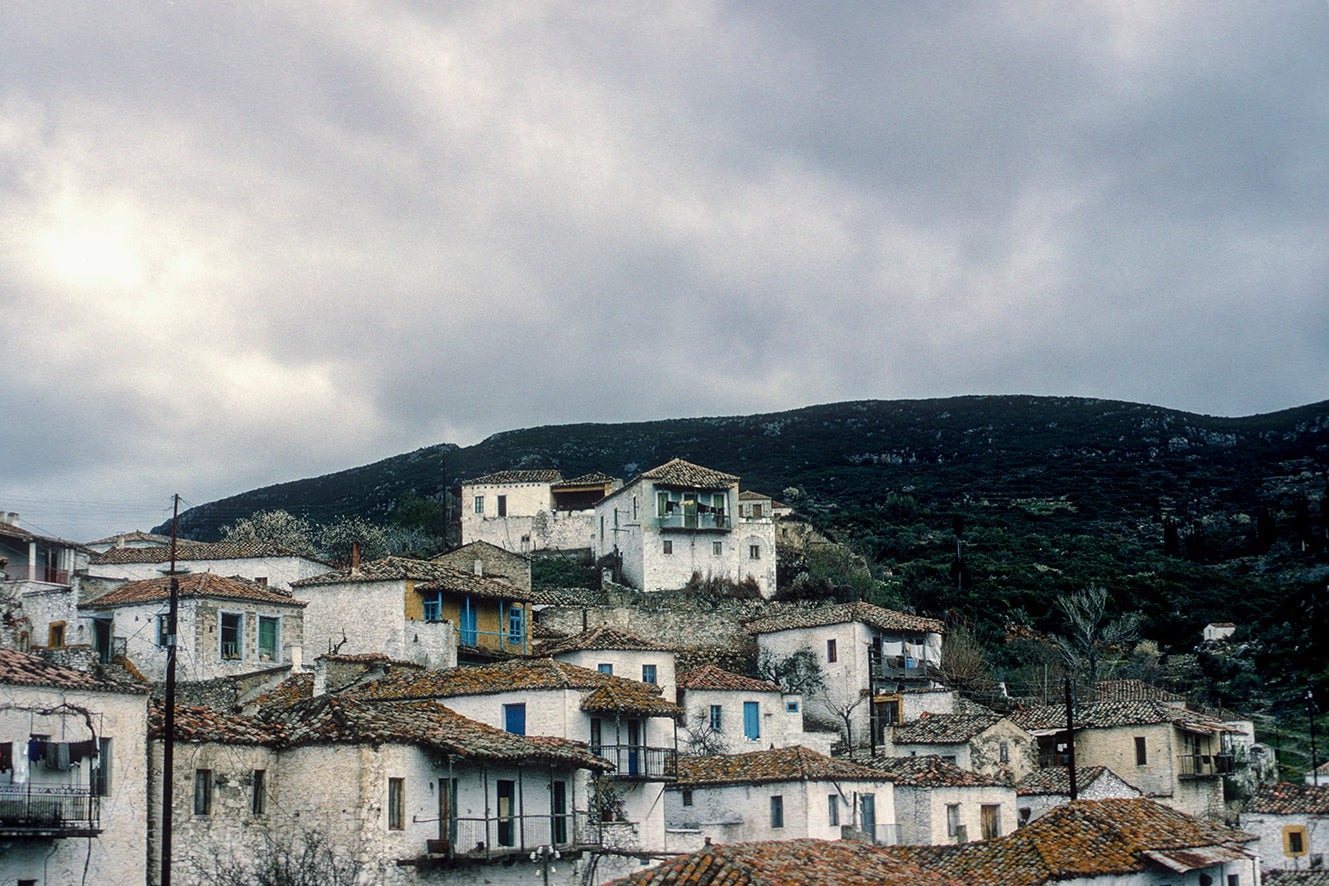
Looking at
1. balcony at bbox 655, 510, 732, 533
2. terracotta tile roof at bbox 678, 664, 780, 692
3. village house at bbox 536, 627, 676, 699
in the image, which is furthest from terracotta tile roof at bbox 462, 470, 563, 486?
village house at bbox 536, 627, 676, 699

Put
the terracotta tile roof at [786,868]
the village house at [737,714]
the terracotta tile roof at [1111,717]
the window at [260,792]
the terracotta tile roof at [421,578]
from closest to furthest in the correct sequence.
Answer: the terracotta tile roof at [786,868] < the window at [260,792] < the terracotta tile roof at [421,578] < the village house at [737,714] < the terracotta tile roof at [1111,717]

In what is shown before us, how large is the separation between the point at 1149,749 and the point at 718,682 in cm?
1757

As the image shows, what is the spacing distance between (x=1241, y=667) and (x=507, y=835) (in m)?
54.1

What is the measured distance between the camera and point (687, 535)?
251 ft

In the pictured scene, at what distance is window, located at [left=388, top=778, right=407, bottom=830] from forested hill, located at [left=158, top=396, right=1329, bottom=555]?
8536cm

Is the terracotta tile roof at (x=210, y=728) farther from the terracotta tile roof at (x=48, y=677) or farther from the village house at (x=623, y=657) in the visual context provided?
the village house at (x=623, y=657)

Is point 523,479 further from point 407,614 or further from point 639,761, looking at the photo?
point 639,761

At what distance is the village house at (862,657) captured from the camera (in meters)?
61.6

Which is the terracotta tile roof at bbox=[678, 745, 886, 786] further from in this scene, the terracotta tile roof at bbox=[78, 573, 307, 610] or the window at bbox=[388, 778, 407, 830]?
the terracotta tile roof at bbox=[78, 573, 307, 610]

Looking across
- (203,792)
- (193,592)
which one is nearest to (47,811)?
(203,792)

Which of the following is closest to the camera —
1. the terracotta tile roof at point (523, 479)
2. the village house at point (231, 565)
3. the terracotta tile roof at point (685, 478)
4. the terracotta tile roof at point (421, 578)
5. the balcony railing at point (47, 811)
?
the balcony railing at point (47, 811)

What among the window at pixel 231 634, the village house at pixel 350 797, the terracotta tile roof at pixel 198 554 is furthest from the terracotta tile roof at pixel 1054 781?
the terracotta tile roof at pixel 198 554

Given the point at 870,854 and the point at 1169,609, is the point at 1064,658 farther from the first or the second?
the point at 870,854

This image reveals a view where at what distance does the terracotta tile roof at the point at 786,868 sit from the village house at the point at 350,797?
8.47 meters
